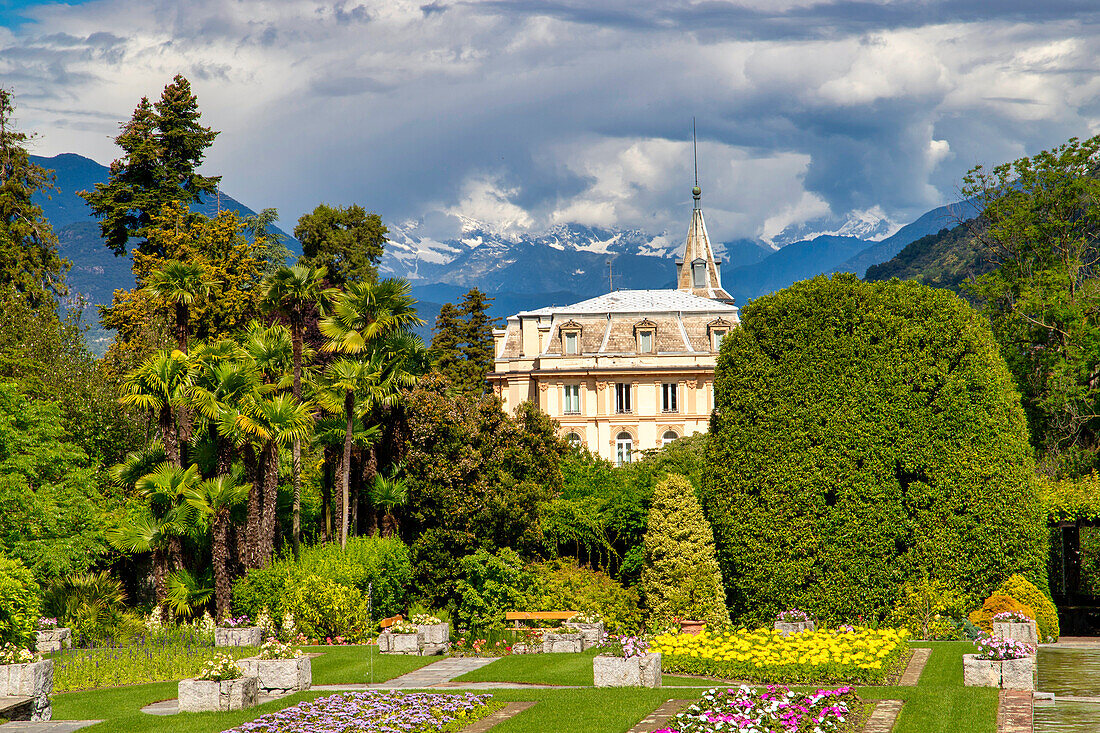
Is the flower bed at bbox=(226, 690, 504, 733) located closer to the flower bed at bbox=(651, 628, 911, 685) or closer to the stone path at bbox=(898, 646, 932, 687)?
the flower bed at bbox=(651, 628, 911, 685)

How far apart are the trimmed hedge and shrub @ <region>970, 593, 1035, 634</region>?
48.0 feet

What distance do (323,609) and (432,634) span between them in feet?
11.0

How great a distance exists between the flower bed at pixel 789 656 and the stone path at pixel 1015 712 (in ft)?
Result: 7.66

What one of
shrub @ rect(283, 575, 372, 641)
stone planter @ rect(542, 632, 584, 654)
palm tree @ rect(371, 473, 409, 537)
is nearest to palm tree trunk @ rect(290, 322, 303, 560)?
palm tree @ rect(371, 473, 409, 537)

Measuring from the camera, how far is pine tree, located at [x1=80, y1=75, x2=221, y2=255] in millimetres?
45438

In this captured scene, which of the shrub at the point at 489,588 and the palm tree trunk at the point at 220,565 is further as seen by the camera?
the shrub at the point at 489,588

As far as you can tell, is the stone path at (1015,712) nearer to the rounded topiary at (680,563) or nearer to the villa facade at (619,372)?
the rounded topiary at (680,563)

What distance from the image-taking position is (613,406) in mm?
67500

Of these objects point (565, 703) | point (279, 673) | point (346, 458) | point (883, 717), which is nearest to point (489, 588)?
point (346, 458)

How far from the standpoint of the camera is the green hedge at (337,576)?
2595 centimetres

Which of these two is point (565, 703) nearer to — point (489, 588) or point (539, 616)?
point (539, 616)

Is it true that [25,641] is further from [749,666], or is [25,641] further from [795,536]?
[795,536]

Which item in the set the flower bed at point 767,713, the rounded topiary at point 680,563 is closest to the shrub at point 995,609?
the rounded topiary at point 680,563

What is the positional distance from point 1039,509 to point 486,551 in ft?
47.3
